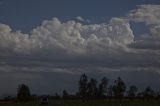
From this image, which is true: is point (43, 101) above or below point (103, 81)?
below

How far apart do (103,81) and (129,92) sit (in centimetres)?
2152

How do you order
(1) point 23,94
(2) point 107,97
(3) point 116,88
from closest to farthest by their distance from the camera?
1. (1) point 23,94
2. (3) point 116,88
3. (2) point 107,97

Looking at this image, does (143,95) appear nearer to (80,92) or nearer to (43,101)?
(80,92)

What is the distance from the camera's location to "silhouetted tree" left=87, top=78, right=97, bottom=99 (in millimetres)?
165875

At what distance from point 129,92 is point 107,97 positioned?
11.7m

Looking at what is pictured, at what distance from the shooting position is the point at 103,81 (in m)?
176

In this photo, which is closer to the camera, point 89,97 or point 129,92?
point 89,97

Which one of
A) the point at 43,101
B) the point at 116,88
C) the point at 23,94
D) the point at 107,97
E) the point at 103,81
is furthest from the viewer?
the point at 107,97

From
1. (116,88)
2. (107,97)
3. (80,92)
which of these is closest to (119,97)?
(116,88)

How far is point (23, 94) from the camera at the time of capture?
152 m

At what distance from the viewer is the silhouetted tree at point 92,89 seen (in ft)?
544

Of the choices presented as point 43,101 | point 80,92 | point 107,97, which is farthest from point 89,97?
point 43,101

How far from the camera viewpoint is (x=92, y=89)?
557 feet

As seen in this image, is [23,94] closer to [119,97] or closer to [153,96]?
[119,97]
